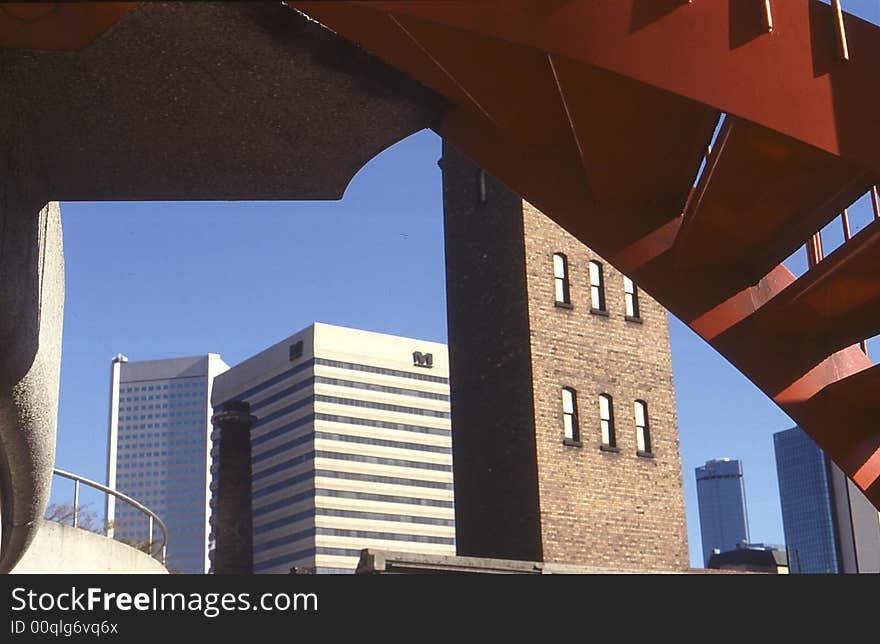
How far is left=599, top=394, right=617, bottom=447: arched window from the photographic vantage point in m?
23.8

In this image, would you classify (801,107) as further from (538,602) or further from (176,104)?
(176,104)

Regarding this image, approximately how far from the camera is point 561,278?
24.2m

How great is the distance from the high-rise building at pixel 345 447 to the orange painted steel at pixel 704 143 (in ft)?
397

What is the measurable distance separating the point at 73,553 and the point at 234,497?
2283 centimetres

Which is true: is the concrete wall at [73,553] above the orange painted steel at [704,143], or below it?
below

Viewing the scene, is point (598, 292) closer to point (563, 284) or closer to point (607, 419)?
point (563, 284)

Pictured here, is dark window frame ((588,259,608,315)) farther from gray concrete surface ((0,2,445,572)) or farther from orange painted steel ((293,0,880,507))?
orange painted steel ((293,0,880,507))

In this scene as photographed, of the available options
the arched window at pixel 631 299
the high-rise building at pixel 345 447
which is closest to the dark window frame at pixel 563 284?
the arched window at pixel 631 299

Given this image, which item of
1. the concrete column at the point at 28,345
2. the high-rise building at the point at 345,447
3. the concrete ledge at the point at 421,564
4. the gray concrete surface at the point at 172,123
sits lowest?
the concrete ledge at the point at 421,564

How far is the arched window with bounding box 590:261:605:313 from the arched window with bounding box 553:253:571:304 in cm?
74

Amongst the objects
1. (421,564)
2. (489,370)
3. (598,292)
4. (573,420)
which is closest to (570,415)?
(573,420)

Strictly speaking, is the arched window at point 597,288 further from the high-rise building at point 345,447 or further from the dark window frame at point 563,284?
the high-rise building at point 345,447

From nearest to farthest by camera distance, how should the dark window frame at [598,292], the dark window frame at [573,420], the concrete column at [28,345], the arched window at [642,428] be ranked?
the concrete column at [28,345] < the dark window frame at [573,420] < the arched window at [642,428] < the dark window frame at [598,292]

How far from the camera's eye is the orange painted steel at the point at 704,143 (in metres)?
4.23
